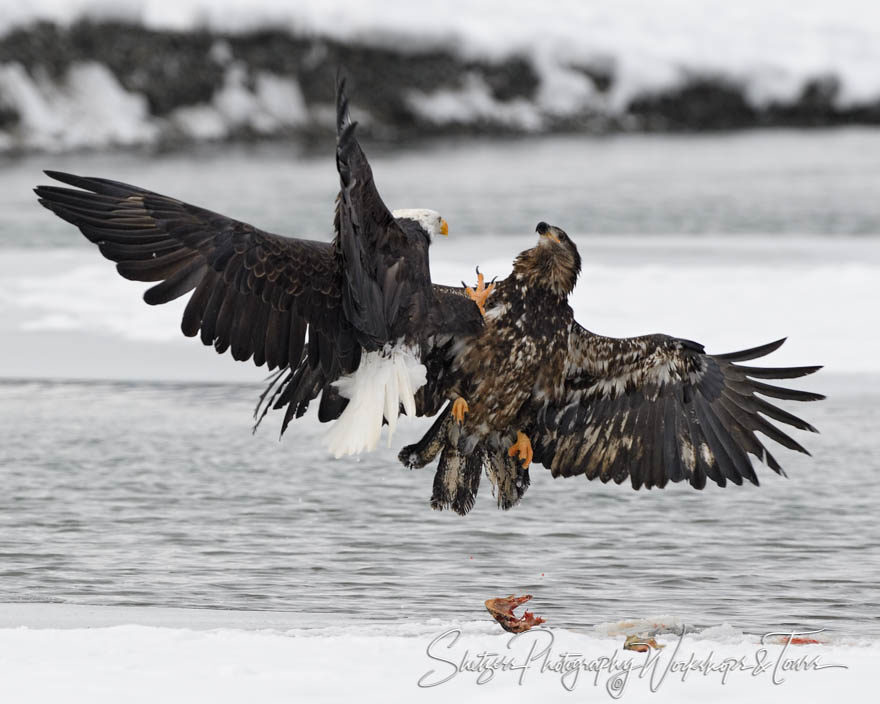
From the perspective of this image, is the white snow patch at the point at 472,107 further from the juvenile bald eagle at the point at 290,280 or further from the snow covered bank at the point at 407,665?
the snow covered bank at the point at 407,665

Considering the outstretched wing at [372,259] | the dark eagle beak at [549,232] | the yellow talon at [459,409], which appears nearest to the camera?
the outstretched wing at [372,259]

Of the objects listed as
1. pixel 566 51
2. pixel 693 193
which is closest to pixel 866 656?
pixel 693 193

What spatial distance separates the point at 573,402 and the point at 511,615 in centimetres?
122

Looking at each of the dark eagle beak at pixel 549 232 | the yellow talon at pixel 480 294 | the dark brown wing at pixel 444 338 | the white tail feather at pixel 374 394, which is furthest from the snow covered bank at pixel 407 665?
the dark eagle beak at pixel 549 232

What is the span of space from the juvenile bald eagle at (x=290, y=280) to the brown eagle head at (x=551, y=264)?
19.3 inches

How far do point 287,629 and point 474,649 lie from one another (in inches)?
24.9

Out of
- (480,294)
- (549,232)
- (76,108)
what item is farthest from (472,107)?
(480,294)

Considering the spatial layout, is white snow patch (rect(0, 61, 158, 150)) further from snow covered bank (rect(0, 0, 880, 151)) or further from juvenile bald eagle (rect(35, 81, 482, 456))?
juvenile bald eagle (rect(35, 81, 482, 456))

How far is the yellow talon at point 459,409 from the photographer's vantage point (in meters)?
5.62

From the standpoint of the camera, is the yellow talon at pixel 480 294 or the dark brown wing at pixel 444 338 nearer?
the dark brown wing at pixel 444 338

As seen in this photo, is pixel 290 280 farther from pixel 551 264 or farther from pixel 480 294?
pixel 551 264

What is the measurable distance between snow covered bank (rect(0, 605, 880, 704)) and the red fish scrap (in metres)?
0.06

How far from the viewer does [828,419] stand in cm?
816

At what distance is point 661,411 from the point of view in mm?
5789
